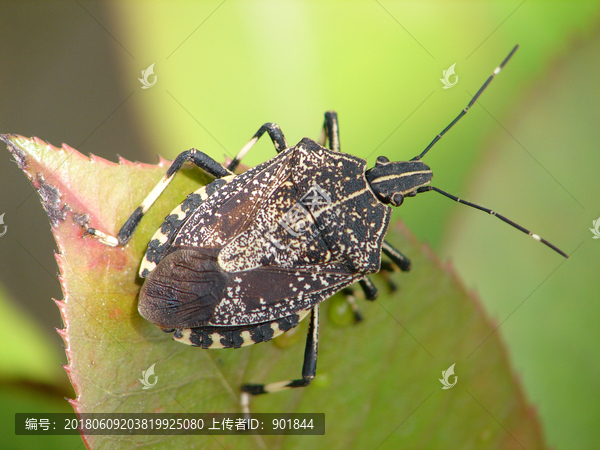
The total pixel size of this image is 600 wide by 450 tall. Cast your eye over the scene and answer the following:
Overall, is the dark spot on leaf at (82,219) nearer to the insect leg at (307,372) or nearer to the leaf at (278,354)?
the leaf at (278,354)

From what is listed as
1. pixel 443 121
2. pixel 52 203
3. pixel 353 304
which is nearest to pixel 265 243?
pixel 353 304

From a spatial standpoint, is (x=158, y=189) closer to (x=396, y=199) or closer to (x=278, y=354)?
(x=278, y=354)

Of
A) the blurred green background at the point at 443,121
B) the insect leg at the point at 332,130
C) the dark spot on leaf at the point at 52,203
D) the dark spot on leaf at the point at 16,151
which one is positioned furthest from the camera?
the blurred green background at the point at 443,121

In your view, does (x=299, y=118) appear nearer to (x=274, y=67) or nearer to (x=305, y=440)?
(x=274, y=67)

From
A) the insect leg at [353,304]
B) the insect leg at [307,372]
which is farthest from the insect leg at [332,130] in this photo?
the insect leg at [307,372]

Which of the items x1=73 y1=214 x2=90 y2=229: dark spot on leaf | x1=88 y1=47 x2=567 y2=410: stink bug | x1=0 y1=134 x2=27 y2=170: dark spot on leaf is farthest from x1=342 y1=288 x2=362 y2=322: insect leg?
x1=0 y1=134 x2=27 y2=170: dark spot on leaf
